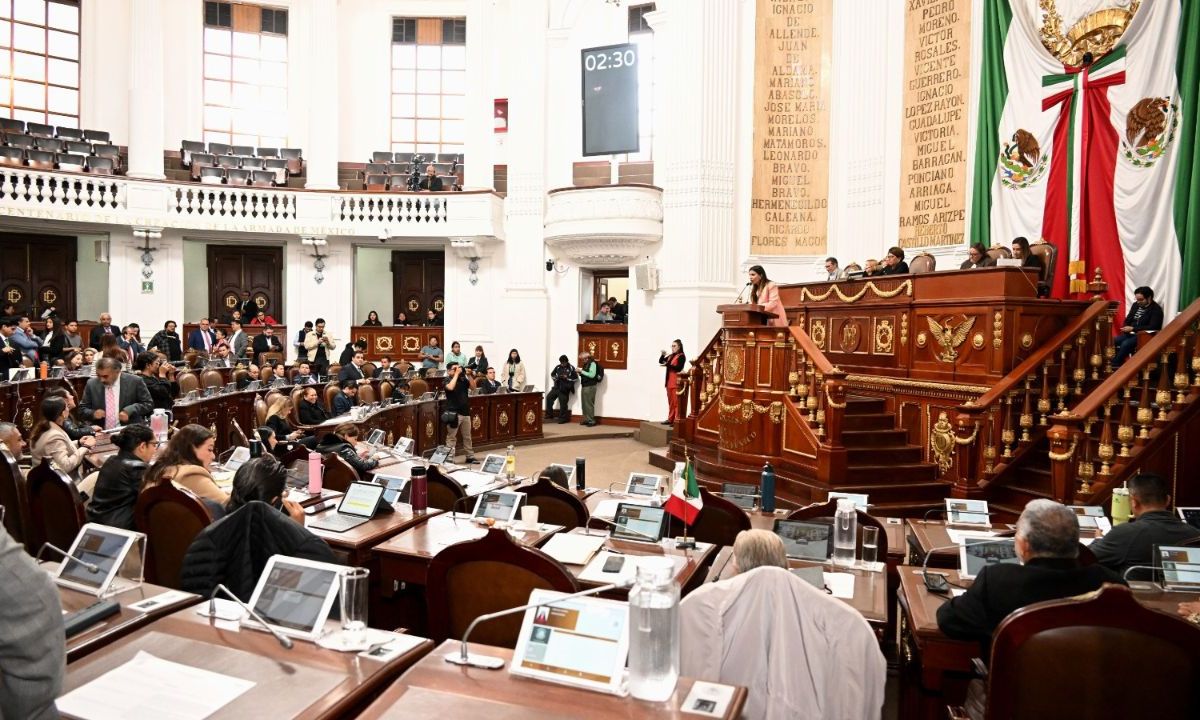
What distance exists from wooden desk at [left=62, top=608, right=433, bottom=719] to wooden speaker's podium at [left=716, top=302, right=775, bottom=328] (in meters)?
6.57

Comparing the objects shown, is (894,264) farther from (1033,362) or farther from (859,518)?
(859,518)

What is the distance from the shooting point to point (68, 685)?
2.17m

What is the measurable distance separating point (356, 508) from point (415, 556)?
0.96 meters

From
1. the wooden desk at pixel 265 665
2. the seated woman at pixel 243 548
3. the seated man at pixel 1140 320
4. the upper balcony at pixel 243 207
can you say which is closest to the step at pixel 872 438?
the seated man at pixel 1140 320

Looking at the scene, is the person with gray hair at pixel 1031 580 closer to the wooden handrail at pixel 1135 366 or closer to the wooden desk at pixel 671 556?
the wooden desk at pixel 671 556

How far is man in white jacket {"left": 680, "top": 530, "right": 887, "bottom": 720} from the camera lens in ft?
8.61

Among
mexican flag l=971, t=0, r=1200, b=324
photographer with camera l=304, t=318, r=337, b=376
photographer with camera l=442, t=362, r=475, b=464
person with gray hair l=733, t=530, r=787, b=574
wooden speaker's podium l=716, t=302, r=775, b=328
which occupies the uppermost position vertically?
mexican flag l=971, t=0, r=1200, b=324

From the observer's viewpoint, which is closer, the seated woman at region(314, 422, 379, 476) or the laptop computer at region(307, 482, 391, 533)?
the laptop computer at region(307, 482, 391, 533)

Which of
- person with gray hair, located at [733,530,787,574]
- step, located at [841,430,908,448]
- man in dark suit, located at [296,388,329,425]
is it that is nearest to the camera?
person with gray hair, located at [733,530,787,574]

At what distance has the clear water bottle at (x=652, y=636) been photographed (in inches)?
85.3

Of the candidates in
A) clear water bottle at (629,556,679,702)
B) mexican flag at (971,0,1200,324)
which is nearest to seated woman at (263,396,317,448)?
clear water bottle at (629,556,679,702)

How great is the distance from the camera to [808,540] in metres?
3.96

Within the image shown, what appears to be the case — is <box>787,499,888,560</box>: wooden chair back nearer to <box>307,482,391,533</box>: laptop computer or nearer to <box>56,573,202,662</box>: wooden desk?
<box>307,482,391,533</box>: laptop computer

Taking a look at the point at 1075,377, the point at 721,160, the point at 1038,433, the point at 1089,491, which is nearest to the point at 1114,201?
the point at 1075,377
